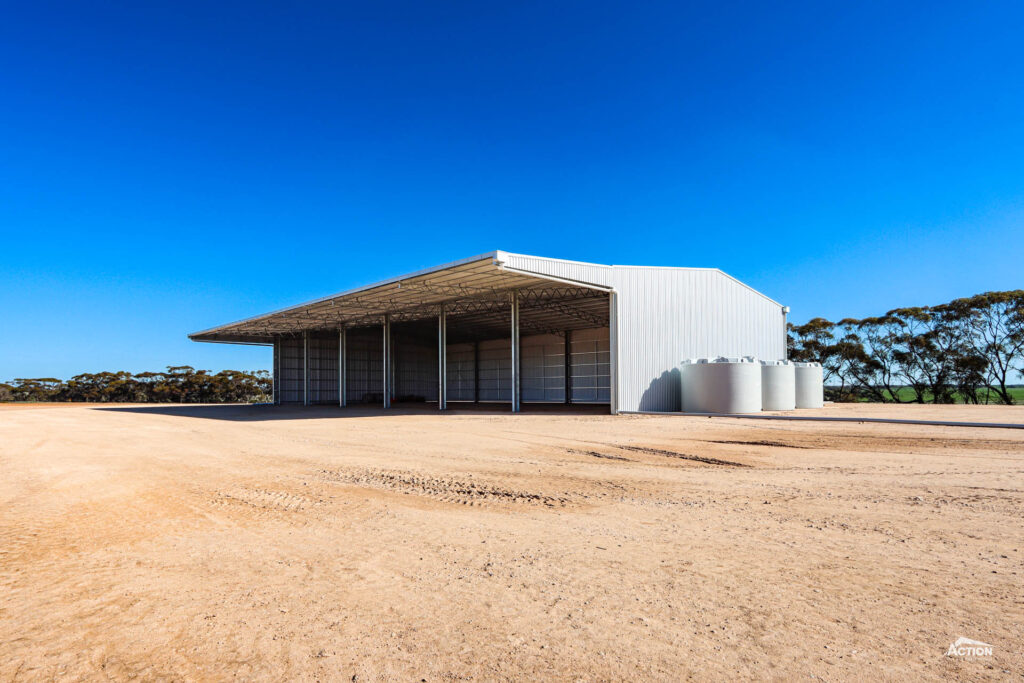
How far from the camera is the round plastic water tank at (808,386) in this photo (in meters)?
36.4

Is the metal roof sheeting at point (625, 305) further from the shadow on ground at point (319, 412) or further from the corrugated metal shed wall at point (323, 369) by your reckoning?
the corrugated metal shed wall at point (323, 369)

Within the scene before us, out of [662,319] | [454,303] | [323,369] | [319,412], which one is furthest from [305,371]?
[662,319]

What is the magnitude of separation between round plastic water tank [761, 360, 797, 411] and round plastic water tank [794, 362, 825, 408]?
311 cm

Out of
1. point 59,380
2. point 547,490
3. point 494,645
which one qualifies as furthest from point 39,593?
point 59,380

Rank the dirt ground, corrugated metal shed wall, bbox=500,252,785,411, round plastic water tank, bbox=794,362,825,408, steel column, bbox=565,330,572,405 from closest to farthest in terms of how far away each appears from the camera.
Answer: the dirt ground → corrugated metal shed wall, bbox=500,252,785,411 → round plastic water tank, bbox=794,362,825,408 → steel column, bbox=565,330,572,405

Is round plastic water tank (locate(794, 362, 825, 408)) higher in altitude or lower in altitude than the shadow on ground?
higher

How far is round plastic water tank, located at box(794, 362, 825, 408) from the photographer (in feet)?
120

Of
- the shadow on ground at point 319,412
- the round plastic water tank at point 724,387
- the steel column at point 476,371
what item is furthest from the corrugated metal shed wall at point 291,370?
the round plastic water tank at point 724,387

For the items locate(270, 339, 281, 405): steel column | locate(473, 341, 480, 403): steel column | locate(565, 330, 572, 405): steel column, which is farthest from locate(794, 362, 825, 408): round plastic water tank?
locate(270, 339, 281, 405): steel column

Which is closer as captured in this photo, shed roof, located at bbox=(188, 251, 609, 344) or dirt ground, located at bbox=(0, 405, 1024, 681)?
dirt ground, located at bbox=(0, 405, 1024, 681)

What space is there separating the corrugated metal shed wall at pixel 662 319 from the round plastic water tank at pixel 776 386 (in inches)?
147

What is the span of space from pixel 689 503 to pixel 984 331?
56643mm

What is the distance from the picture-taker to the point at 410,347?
58.9 metres

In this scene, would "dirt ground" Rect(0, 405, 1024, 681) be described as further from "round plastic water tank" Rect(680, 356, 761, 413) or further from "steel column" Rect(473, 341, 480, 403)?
"steel column" Rect(473, 341, 480, 403)
